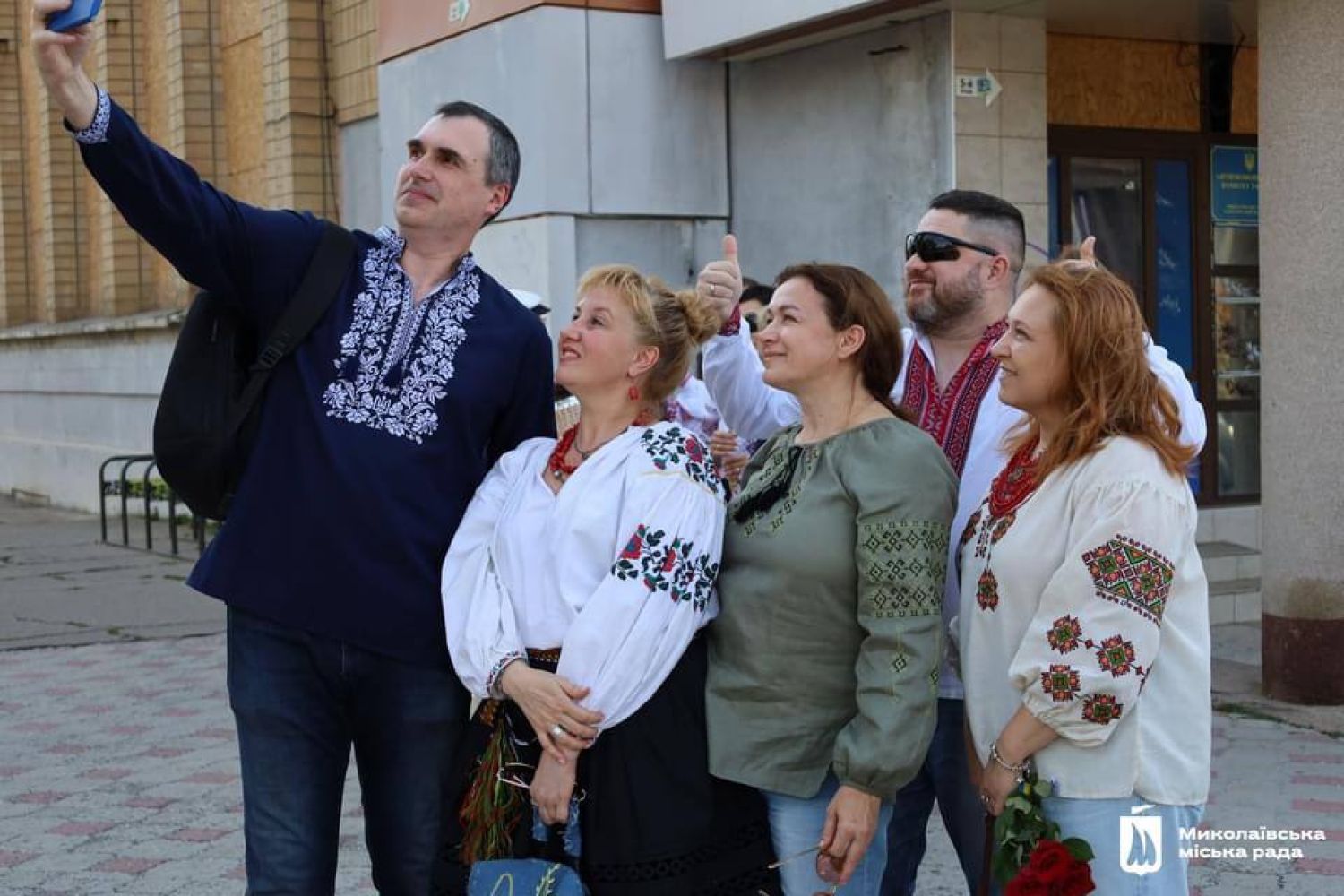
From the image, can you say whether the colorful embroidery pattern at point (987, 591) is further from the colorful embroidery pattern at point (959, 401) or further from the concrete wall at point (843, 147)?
the concrete wall at point (843, 147)

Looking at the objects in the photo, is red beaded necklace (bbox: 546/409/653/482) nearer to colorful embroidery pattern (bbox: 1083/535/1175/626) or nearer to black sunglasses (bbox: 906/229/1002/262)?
black sunglasses (bbox: 906/229/1002/262)

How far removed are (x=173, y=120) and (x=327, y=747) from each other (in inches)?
642

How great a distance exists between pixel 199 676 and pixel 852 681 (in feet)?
21.3

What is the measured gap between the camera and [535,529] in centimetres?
346

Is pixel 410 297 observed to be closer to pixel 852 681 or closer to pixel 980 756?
pixel 852 681

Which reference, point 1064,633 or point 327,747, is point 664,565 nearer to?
point 1064,633

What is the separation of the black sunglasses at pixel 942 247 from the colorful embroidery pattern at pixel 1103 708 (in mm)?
1302

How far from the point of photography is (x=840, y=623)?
133 inches

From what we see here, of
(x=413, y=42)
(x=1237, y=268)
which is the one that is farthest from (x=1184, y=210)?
(x=413, y=42)

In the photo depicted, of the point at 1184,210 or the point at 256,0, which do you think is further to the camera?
the point at 256,0

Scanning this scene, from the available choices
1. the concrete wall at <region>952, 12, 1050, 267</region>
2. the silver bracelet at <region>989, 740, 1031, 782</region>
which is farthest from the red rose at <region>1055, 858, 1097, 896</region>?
the concrete wall at <region>952, 12, 1050, 267</region>

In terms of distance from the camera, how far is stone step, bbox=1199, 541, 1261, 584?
1025cm

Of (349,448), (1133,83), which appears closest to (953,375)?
(349,448)

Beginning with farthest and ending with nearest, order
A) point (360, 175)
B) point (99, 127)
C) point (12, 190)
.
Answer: point (12, 190) → point (360, 175) → point (99, 127)
